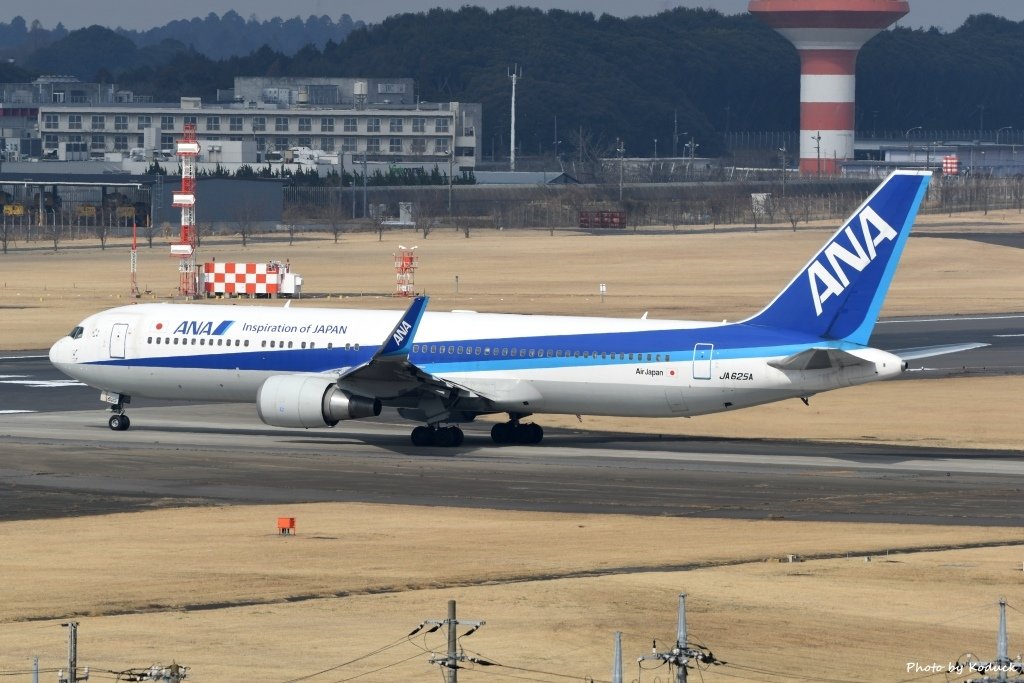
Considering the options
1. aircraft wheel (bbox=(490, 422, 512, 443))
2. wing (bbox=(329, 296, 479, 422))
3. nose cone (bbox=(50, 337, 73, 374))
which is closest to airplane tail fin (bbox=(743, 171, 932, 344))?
aircraft wheel (bbox=(490, 422, 512, 443))

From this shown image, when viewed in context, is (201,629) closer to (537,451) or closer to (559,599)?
(559,599)

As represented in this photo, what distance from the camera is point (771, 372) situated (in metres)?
49.5

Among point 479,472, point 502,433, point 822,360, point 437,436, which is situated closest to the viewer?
point 479,472

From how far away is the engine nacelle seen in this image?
50688 millimetres

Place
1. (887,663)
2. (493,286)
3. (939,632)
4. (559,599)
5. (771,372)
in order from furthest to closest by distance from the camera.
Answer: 1. (493,286)
2. (771,372)
3. (559,599)
4. (939,632)
5. (887,663)

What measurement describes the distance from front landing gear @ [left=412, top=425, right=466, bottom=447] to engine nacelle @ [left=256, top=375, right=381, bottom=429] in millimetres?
2295

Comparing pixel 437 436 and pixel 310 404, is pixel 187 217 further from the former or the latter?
pixel 310 404

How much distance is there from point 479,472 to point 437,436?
17.6 ft

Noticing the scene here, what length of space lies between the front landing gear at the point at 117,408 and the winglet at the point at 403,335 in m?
10.6

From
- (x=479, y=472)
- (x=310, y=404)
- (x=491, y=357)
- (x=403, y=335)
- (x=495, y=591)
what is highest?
(x=403, y=335)

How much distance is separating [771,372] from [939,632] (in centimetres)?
2181

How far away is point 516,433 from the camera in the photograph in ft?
177

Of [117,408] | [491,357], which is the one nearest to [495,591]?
[491,357]

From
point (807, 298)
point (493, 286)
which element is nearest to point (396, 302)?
point (493, 286)
